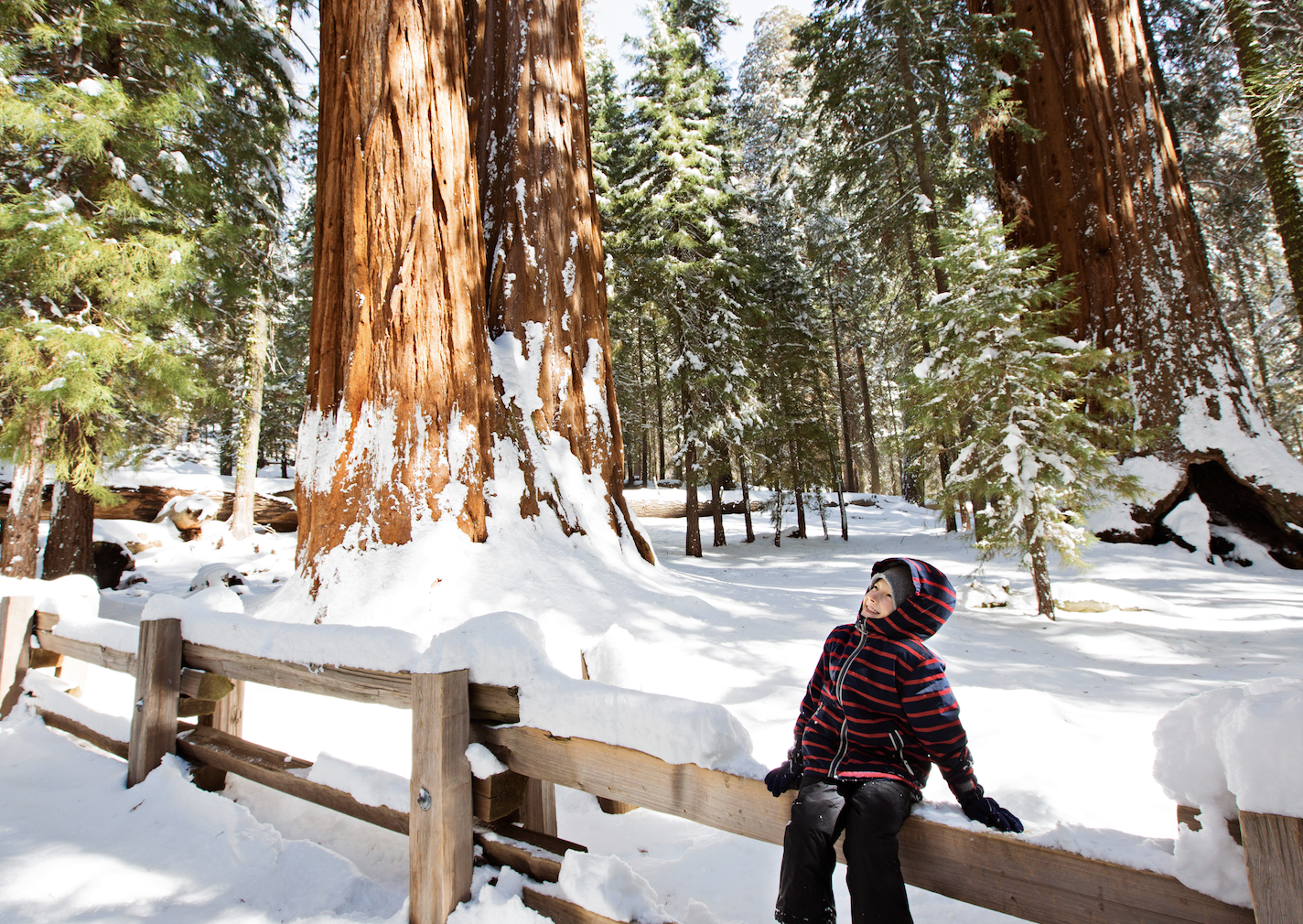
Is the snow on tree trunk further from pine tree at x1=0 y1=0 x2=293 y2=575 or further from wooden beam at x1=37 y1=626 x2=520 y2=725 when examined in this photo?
pine tree at x1=0 y1=0 x2=293 y2=575

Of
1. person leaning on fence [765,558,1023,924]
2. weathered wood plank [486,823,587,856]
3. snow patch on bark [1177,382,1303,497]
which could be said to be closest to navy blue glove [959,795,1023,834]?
person leaning on fence [765,558,1023,924]

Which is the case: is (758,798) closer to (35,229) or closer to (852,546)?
(35,229)

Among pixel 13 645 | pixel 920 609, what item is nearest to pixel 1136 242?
pixel 920 609

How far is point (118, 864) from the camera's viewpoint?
8.54ft

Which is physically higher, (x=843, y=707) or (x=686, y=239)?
(x=686, y=239)

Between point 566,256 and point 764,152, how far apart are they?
18498 millimetres

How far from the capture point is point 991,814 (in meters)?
1.56

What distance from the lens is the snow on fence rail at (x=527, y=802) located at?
125cm

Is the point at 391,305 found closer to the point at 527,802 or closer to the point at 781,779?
the point at 527,802

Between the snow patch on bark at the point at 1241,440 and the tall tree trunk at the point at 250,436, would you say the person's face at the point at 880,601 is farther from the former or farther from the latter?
the tall tree trunk at the point at 250,436

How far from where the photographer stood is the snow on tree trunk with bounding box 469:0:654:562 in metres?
5.88

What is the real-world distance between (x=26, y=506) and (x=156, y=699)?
6856 mm

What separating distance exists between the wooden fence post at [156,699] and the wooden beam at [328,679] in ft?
0.29

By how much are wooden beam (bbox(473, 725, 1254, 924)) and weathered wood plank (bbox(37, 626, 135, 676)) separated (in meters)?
2.75
